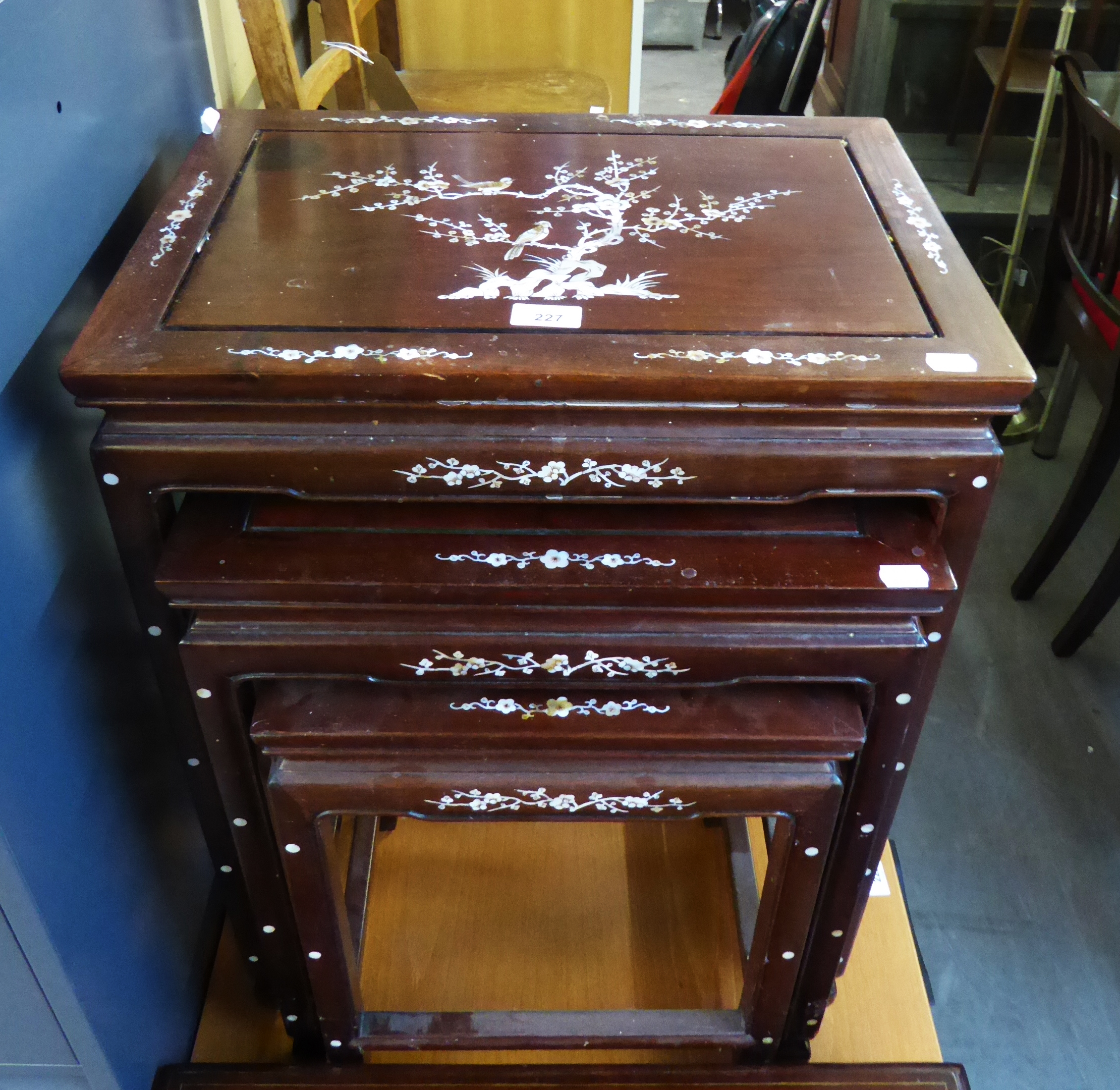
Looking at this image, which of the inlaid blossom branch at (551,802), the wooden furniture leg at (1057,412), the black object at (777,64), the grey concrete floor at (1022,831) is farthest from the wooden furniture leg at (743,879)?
the black object at (777,64)

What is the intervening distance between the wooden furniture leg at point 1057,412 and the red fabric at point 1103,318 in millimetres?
340

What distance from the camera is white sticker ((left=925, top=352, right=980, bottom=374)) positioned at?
0.68 meters

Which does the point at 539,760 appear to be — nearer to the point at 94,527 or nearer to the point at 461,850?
the point at 94,527

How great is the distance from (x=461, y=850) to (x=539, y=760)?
1.71 ft

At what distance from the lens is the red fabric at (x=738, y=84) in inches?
77.9

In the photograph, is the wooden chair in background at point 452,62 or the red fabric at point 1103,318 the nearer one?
the wooden chair in background at point 452,62

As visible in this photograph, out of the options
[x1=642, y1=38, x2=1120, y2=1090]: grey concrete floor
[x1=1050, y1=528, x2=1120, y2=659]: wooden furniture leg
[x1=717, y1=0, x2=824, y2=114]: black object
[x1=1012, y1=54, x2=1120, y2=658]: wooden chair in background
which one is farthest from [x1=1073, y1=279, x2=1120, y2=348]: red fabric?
[x1=717, y1=0, x2=824, y2=114]: black object

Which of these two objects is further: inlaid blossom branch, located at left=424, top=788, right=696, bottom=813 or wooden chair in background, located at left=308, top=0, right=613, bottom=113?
wooden chair in background, located at left=308, top=0, right=613, bottom=113

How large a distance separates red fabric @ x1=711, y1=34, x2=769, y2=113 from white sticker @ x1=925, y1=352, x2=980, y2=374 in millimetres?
1448

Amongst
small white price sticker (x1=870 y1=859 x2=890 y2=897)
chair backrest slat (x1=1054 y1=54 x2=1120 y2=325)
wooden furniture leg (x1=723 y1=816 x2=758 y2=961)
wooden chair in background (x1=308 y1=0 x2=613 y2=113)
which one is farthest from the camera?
chair backrest slat (x1=1054 y1=54 x2=1120 y2=325)

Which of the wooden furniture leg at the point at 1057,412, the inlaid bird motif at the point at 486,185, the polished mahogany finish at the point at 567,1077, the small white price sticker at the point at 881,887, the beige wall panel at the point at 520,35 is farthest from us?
the wooden furniture leg at the point at 1057,412

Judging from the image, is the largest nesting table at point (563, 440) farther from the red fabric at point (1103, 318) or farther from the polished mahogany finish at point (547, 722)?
the red fabric at point (1103, 318)

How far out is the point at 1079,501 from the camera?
158cm

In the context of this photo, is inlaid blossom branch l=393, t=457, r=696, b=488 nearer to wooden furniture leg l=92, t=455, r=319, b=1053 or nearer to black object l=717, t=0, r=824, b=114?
wooden furniture leg l=92, t=455, r=319, b=1053
